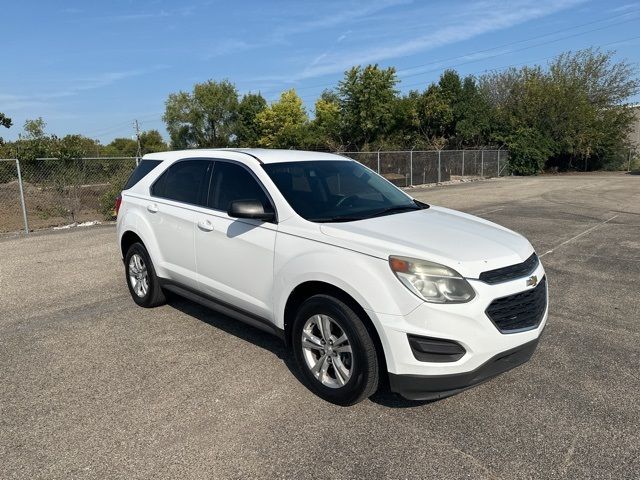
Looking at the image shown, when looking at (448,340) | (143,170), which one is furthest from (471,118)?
(448,340)

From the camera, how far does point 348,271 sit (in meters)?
3.13

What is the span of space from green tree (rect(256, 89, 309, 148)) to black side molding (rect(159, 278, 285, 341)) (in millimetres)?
59837

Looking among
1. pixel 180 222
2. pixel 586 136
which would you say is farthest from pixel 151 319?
pixel 586 136

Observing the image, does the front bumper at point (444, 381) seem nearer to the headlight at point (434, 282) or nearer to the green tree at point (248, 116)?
the headlight at point (434, 282)

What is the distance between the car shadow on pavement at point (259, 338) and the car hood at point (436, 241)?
3.57ft

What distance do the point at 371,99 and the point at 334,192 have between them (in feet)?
119

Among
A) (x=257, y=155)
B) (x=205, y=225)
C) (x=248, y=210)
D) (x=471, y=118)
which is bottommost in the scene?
(x=205, y=225)

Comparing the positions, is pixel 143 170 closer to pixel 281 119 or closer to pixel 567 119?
pixel 567 119

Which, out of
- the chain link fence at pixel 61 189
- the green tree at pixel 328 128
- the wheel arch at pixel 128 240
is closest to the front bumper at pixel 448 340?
the wheel arch at pixel 128 240

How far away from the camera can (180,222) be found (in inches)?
183

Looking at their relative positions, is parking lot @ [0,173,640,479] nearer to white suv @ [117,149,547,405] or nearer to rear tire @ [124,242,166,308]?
rear tire @ [124,242,166,308]

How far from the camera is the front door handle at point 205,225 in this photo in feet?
14.0

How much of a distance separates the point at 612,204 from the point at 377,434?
15.3 m

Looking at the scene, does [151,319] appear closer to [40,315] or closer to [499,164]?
[40,315]
